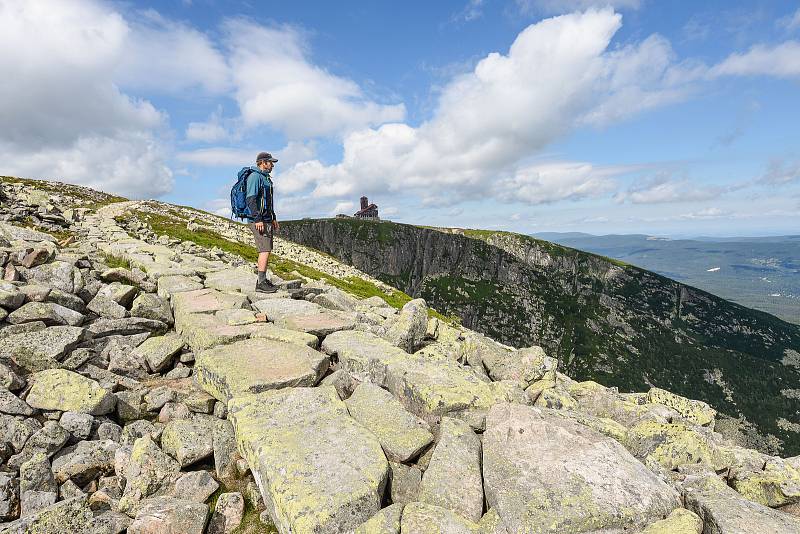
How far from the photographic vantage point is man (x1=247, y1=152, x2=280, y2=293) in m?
14.1

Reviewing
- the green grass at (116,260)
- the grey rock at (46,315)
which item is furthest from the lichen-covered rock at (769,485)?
the green grass at (116,260)

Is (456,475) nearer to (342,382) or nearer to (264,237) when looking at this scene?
(342,382)

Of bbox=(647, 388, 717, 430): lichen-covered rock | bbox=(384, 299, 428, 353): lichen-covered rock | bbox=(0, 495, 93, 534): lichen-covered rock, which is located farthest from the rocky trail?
bbox=(647, 388, 717, 430): lichen-covered rock

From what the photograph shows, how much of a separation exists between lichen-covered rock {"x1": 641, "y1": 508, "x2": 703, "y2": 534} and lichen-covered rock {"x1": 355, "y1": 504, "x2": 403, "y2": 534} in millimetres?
3252

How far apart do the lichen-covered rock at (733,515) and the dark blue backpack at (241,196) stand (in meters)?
14.3

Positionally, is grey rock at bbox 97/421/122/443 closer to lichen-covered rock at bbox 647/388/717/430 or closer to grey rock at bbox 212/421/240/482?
grey rock at bbox 212/421/240/482

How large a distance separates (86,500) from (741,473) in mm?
11206

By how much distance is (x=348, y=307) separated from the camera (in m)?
16.2

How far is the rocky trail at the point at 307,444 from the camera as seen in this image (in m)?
5.22

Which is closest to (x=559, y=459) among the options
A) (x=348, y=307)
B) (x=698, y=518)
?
(x=698, y=518)

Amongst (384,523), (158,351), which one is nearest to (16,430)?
(158,351)

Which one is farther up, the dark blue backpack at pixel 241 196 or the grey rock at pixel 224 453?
the dark blue backpack at pixel 241 196

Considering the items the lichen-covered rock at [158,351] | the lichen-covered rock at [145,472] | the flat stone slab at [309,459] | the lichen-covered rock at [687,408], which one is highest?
the lichen-covered rock at [158,351]

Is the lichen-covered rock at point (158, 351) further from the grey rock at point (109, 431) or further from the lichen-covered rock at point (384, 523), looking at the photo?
the lichen-covered rock at point (384, 523)
